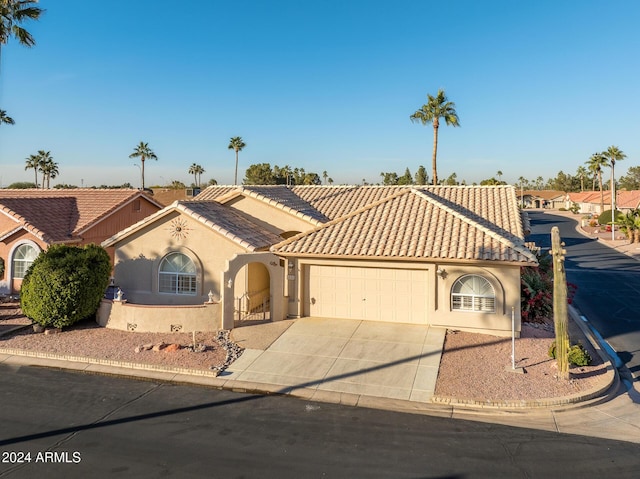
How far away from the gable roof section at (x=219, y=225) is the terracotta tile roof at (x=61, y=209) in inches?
233

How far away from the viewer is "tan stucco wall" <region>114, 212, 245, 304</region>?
19328mm

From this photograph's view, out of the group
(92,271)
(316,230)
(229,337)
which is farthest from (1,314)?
(316,230)

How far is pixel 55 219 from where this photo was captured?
25.2 metres

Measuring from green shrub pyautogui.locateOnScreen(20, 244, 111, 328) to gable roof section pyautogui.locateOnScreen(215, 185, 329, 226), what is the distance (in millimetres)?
8065

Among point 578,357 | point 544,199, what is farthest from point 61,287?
point 544,199

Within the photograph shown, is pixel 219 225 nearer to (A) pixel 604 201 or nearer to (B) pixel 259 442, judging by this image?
(B) pixel 259 442

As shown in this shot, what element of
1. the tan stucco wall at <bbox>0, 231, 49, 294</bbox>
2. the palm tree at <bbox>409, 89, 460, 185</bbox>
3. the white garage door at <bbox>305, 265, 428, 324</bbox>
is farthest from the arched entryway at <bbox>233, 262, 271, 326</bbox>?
the palm tree at <bbox>409, 89, 460, 185</bbox>

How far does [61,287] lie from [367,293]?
1196cm

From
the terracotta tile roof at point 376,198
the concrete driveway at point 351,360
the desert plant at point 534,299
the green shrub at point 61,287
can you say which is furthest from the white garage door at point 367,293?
the green shrub at point 61,287

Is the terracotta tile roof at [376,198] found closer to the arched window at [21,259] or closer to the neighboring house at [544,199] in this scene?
the arched window at [21,259]

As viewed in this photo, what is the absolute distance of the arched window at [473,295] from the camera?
54.8ft

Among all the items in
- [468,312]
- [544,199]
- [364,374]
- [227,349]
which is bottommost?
[364,374]

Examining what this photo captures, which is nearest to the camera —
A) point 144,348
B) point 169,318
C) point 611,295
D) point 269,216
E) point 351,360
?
point 351,360

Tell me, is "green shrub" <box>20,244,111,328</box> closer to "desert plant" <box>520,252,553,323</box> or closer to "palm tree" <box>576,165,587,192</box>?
"desert plant" <box>520,252,553,323</box>
